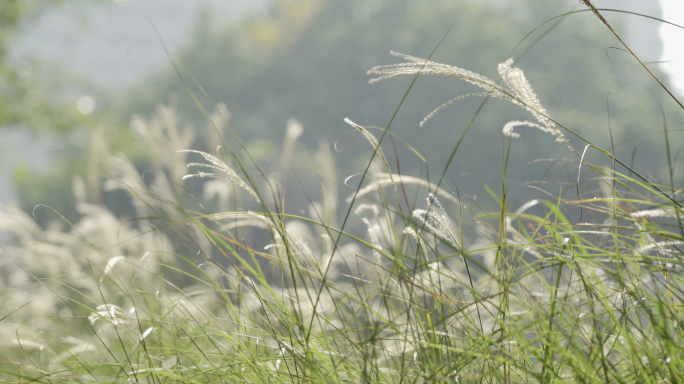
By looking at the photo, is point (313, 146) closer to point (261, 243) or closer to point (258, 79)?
point (258, 79)

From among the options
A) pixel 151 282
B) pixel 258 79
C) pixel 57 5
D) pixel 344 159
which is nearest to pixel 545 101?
pixel 344 159

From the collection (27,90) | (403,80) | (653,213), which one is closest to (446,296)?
(653,213)

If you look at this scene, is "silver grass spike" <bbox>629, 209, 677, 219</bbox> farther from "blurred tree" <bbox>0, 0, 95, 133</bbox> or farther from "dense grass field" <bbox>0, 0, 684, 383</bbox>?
"blurred tree" <bbox>0, 0, 95, 133</bbox>

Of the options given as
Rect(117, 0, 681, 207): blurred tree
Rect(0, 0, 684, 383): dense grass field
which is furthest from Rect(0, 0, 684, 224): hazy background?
Rect(0, 0, 684, 383): dense grass field

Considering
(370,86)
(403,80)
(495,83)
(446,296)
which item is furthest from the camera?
(403,80)

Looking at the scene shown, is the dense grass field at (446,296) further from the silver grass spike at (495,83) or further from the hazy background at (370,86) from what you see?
the hazy background at (370,86)

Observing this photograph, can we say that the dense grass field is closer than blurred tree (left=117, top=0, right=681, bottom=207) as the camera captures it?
Yes

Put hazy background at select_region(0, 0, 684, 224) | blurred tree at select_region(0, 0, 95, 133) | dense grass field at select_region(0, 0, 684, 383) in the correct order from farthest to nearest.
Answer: hazy background at select_region(0, 0, 684, 224)
blurred tree at select_region(0, 0, 95, 133)
dense grass field at select_region(0, 0, 684, 383)

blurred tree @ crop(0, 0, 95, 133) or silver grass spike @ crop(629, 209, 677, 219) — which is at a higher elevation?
blurred tree @ crop(0, 0, 95, 133)

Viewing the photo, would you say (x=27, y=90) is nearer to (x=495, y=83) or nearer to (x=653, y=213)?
(x=495, y=83)

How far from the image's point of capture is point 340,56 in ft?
91.6

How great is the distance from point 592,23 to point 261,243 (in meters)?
19.7

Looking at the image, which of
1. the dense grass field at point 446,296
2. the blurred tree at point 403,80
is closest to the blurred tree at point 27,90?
the dense grass field at point 446,296

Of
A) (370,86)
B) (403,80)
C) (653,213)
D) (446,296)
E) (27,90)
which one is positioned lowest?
(446,296)
